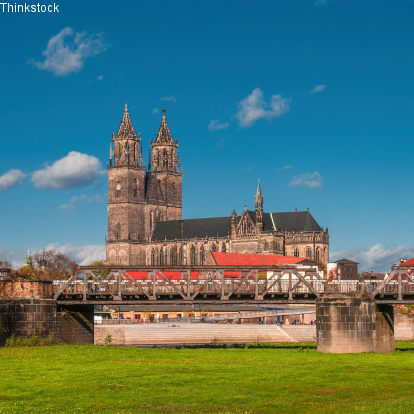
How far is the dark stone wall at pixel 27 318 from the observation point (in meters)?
51.1

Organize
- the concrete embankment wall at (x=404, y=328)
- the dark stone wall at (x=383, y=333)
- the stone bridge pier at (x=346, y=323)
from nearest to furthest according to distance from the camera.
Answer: the stone bridge pier at (x=346, y=323) < the dark stone wall at (x=383, y=333) < the concrete embankment wall at (x=404, y=328)

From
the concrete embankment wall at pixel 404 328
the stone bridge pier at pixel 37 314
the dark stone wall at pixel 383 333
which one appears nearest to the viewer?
the stone bridge pier at pixel 37 314

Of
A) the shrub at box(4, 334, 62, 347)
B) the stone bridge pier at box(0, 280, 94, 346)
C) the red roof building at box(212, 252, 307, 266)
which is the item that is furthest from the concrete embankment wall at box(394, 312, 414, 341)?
the red roof building at box(212, 252, 307, 266)

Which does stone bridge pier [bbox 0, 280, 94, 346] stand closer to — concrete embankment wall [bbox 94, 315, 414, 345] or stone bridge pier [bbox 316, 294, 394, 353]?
stone bridge pier [bbox 316, 294, 394, 353]

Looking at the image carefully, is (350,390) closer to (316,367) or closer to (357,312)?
(316,367)

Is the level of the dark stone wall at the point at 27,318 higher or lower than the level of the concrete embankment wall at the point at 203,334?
higher

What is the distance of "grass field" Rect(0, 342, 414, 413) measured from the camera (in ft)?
87.1

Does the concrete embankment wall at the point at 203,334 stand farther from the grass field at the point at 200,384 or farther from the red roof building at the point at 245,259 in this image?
the red roof building at the point at 245,259

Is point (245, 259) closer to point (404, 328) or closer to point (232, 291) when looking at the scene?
point (404, 328)

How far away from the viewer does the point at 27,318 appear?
51.8 m

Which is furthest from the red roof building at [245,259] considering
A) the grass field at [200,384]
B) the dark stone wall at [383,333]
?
the grass field at [200,384]

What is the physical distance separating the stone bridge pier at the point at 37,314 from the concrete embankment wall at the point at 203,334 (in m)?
35.9

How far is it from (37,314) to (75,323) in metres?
5.43

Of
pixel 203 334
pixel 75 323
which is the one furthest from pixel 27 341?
pixel 203 334
